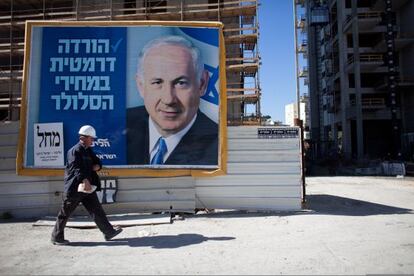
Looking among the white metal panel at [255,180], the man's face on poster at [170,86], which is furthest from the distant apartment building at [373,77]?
the man's face on poster at [170,86]

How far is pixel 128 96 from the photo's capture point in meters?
9.00

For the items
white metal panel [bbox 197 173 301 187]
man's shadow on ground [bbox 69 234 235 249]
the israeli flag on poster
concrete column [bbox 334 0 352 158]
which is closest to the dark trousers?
man's shadow on ground [bbox 69 234 235 249]

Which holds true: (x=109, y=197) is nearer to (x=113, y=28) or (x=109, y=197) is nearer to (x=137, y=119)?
(x=137, y=119)

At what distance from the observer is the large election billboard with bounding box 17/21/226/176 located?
8.80m

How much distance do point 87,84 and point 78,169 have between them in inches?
117

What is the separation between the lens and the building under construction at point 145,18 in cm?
2608

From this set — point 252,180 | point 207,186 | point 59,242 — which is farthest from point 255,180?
point 59,242

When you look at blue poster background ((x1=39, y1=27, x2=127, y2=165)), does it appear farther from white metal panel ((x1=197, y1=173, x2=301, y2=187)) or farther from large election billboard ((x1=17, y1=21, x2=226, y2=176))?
white metal panel ((x1=197, y1=173, x2=301, y2=187))

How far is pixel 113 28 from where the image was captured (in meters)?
9.17

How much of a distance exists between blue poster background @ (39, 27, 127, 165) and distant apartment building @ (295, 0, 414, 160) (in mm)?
32870

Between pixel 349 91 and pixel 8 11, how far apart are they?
35.7m

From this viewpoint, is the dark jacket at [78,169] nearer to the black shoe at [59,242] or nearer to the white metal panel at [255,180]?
the black shoe at [59,242]

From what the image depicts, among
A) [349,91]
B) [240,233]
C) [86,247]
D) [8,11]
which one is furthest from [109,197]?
[349,91]

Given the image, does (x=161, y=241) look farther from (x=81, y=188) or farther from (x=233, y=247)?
(x=81, y=188)
